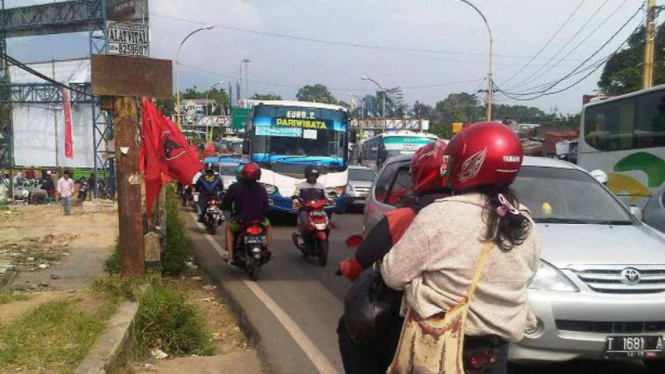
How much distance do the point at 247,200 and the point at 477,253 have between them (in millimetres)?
7001

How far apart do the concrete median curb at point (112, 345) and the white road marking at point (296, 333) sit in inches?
59.5

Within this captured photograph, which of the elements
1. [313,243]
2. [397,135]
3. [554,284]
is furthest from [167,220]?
[397,135]

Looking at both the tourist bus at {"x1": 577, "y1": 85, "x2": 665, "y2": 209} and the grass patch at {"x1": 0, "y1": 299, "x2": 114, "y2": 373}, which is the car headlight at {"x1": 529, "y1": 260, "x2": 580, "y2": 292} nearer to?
the grass patch at {"x1": 0, "y1": 299, "x2": 114, "y2": 373}

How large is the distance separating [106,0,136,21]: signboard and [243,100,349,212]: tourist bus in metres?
8.47

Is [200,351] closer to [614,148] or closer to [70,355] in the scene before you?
[70,355]

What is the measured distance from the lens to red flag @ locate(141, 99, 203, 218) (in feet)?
25.6

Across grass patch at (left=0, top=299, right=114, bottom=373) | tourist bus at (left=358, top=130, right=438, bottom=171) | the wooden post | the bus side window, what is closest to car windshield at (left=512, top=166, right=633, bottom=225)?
the bus side window

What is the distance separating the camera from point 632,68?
43875 mm

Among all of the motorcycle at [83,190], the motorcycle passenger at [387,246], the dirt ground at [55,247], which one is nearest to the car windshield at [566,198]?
the motorcycle passenger at [387,246]

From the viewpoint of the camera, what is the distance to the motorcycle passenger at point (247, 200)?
356 inches

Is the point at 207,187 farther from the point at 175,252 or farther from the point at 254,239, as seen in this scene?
the point at 254,239

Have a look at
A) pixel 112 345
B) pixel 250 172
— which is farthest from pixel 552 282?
pixel 250 172

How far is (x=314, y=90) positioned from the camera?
4715 inches

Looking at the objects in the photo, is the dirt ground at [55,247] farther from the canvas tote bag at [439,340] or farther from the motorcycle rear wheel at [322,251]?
the canvas tote bag at [439,340]
